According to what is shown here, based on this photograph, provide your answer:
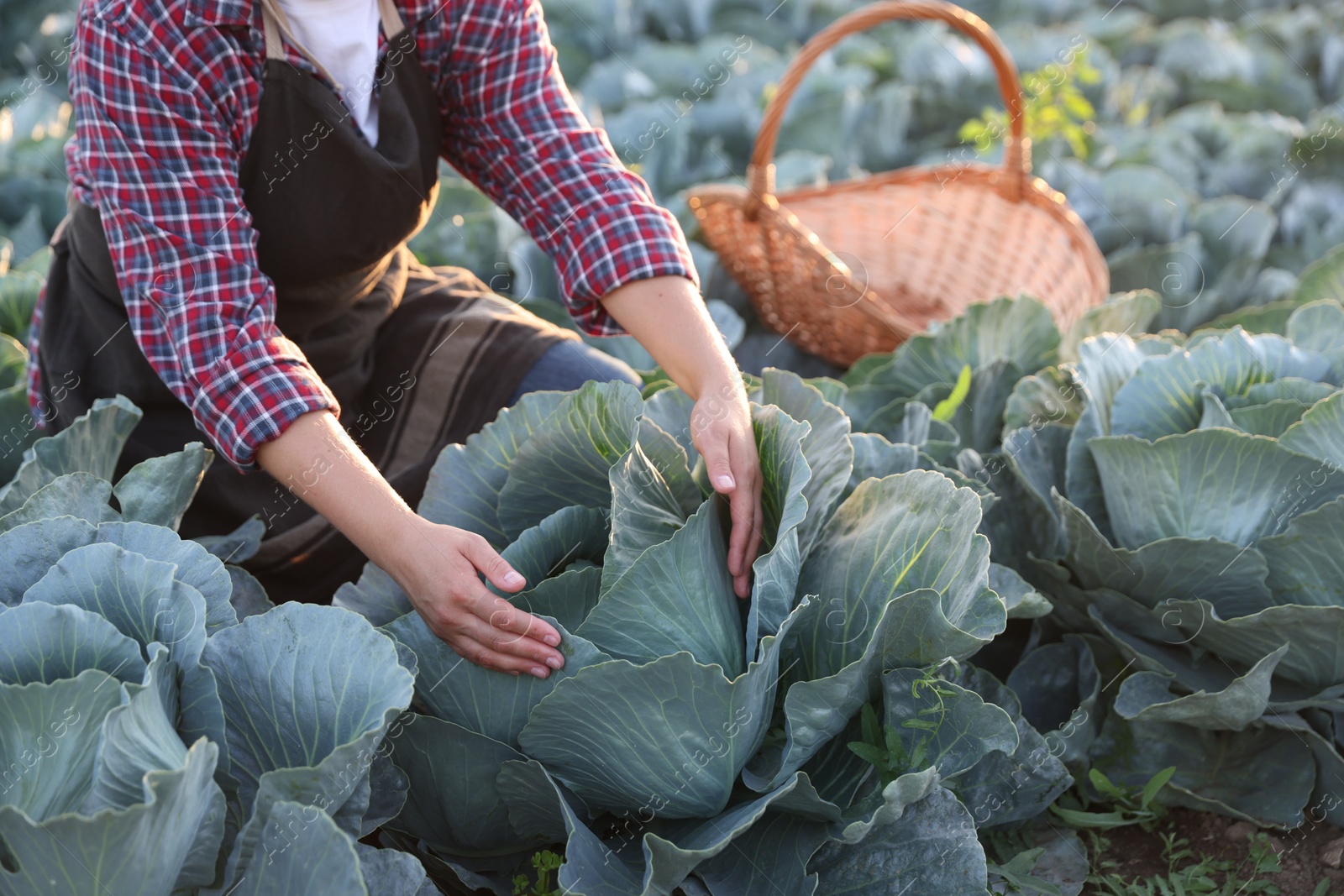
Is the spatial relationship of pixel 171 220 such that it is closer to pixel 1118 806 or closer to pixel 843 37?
pixel 1118 806

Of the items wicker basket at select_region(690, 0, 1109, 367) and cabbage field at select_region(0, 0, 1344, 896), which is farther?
wicker basket at select_region(690, 0, 1109, 367)

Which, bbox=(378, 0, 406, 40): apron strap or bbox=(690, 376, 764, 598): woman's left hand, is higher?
bbox=(378, 0, 406, 40): apron strap

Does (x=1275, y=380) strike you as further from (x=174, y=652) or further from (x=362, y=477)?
(x=174, y=652)

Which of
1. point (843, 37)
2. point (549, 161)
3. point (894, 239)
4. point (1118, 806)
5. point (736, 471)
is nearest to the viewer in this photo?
point (736, 471)

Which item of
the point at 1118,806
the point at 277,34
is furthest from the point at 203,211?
the point at 1118,806

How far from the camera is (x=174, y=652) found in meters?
0.99

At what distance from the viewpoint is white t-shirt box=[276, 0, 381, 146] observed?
→ 1.37 metres

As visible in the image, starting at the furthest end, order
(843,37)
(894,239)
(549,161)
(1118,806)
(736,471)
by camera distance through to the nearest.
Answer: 1. (894,239)
2. (843,37)
3. (549,161)
4. (1118,806)
5. (736,471)

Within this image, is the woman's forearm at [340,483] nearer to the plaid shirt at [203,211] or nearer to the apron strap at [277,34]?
the plaid shirt at [203,211]

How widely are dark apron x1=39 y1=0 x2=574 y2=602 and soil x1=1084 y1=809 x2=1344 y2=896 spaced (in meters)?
1.01

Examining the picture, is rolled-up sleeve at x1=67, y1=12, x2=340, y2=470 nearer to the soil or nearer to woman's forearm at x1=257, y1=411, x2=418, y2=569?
woman's forearm at x1=257, y1=411, x2=418, y2=569

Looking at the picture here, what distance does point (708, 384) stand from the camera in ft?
4.20

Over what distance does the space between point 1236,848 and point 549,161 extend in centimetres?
119

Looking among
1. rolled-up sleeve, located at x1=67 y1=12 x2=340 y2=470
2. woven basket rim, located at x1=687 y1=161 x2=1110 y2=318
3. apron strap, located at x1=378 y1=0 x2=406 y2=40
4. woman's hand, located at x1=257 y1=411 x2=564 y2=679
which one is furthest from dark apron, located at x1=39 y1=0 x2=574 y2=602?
woven basket rim, located at x1=687 y1=161 x2=1110 y2=318
